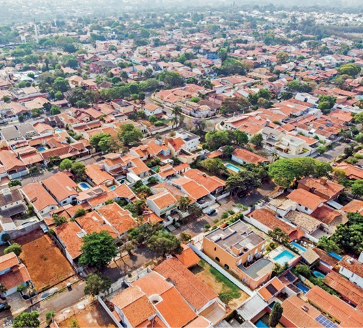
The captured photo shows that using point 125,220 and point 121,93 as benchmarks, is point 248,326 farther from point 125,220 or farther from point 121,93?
point 121,93

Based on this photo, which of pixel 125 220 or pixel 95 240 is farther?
pixel 125 220

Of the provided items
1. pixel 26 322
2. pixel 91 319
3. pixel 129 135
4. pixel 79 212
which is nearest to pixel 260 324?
pixel 91 319

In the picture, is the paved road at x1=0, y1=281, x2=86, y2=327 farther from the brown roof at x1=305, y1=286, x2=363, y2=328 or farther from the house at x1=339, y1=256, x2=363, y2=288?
the house at x1=339, y1=256, x2=363, y2=288

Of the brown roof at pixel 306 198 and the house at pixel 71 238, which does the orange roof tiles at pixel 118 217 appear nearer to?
the house at pixel 71 238

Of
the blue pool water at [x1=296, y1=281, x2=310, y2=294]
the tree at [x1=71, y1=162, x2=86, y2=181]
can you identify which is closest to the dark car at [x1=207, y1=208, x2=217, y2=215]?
the blue pool water at [x1=296, y1=281, x2=310, y2=294]

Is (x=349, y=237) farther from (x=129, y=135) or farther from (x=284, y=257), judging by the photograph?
(x=129, y=135)

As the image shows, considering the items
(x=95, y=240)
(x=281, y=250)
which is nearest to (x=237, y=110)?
(x=281, y=250)
